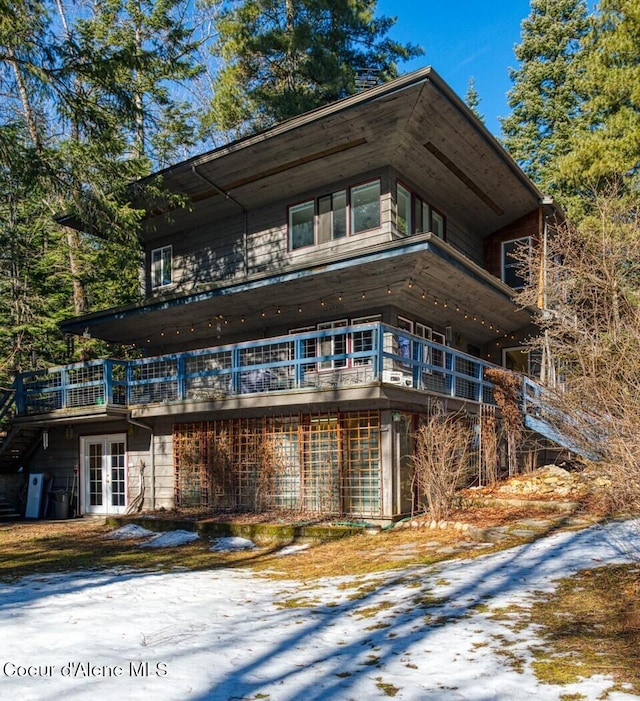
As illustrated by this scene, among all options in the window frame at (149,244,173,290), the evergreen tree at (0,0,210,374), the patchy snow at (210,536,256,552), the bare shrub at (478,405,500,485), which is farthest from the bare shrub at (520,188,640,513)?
the evergreen tree at (0,0,210,374)

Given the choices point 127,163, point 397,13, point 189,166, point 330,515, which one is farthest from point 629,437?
point 397,13

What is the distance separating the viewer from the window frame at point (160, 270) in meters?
19.6

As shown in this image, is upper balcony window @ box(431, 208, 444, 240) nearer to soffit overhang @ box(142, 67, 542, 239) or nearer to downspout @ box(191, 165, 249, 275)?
soffit overhang @ box(142, 67, 542, 239)

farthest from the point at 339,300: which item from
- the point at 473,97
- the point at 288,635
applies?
the point at 473,97

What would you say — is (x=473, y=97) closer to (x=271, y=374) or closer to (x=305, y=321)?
(x=305, y=321)

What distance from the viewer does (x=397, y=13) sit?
100ft

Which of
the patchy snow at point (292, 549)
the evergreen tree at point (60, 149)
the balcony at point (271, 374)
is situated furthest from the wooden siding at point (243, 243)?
the patchy snow at point (292, 549)

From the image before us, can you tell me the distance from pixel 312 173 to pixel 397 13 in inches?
782

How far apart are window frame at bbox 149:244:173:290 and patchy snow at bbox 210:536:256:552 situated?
9817 mm

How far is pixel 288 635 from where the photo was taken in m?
5.81

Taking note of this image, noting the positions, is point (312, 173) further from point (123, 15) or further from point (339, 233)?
point (123, 15)

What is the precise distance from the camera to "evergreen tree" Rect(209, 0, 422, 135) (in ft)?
92.1

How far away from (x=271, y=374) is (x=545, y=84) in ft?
112

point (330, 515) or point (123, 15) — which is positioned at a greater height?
point (123, 15)
